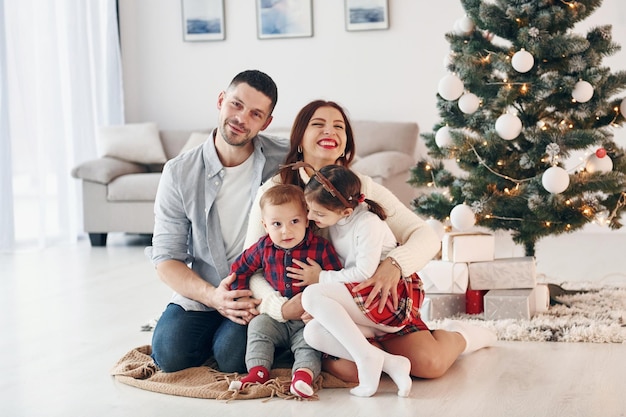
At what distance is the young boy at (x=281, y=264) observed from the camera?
276 centimetres

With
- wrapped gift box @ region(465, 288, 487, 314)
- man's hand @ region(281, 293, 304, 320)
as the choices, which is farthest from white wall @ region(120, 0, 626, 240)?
man's hand @ region(281, 293, 304, 320)

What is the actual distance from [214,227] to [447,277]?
1.13 meters

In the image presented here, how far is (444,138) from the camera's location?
12.9 feet

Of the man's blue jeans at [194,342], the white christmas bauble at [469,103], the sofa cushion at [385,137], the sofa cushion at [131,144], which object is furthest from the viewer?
the sofa cushion at [131,144]

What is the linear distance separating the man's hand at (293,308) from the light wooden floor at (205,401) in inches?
10.0

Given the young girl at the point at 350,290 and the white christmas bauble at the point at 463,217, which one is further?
the white christmas bauble at the point at 463,217

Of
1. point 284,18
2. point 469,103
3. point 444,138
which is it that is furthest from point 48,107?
point 469,103

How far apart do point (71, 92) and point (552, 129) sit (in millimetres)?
4154

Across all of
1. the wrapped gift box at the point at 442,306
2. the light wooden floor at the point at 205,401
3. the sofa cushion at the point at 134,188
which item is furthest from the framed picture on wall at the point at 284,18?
the wrapped gift box at the point at 442,306

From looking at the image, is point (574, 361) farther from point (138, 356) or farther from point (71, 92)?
point (71, 92)

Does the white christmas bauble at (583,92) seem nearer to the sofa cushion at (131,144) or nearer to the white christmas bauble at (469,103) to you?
the white christmas bauble at (469,103)

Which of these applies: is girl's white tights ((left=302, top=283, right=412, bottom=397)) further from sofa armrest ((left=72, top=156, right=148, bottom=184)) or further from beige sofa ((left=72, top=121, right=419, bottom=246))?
sofa armrest ((left=72, top=156, right=148, bottom=184))

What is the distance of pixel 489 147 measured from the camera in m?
3.85

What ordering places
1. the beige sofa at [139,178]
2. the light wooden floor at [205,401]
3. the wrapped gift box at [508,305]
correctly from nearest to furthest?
the light wooden floor at [205,401]
the wrapped gift box at [508,305]
the beige sofa at [139,178]
